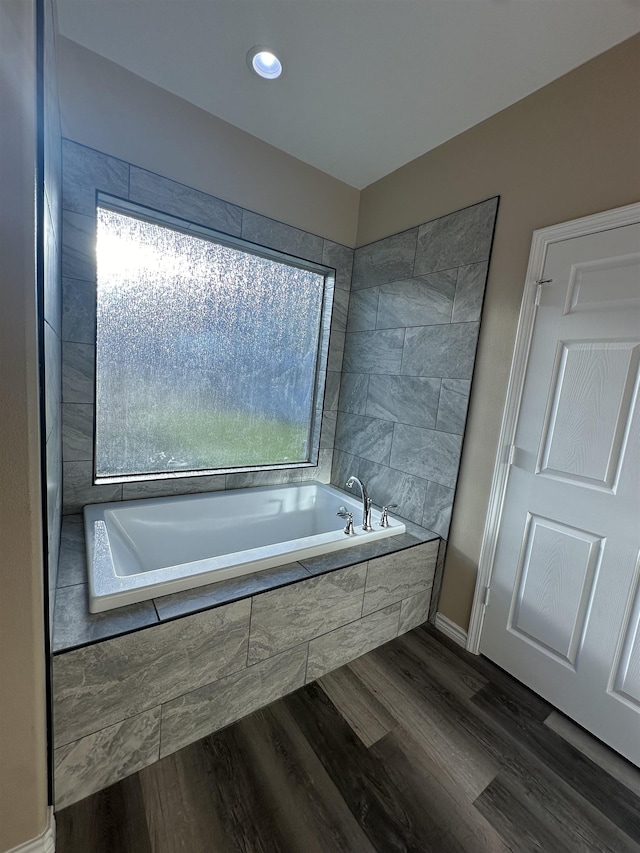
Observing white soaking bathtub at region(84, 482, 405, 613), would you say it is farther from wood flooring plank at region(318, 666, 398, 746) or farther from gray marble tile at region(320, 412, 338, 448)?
wood flooring plank at region(318, 666, 398, 746)

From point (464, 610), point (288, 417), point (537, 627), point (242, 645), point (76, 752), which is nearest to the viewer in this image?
point (76, 752)

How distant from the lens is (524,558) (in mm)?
1706

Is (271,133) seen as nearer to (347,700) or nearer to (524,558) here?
(524,558)

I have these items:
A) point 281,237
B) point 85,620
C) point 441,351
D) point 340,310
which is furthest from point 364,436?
point 85,620

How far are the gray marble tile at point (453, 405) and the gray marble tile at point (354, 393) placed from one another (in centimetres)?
63

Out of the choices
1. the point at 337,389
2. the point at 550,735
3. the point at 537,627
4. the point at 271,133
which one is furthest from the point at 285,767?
the point at 271,133

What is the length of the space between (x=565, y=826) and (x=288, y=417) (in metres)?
2.29

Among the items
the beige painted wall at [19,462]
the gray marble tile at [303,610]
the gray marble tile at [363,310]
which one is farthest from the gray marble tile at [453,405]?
the beige painted wall at [19,462]

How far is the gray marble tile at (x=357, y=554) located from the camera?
5.37ft

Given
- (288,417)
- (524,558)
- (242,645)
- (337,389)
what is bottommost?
(242,645)

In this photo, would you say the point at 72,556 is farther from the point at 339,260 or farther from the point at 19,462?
the point at 339,260

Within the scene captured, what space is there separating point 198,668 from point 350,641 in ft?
2.54

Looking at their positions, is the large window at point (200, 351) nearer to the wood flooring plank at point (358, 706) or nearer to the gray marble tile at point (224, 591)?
the gray marble tile at point (224, 591)

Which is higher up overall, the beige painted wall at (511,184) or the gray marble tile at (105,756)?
the beige painted wall at (511,184)
